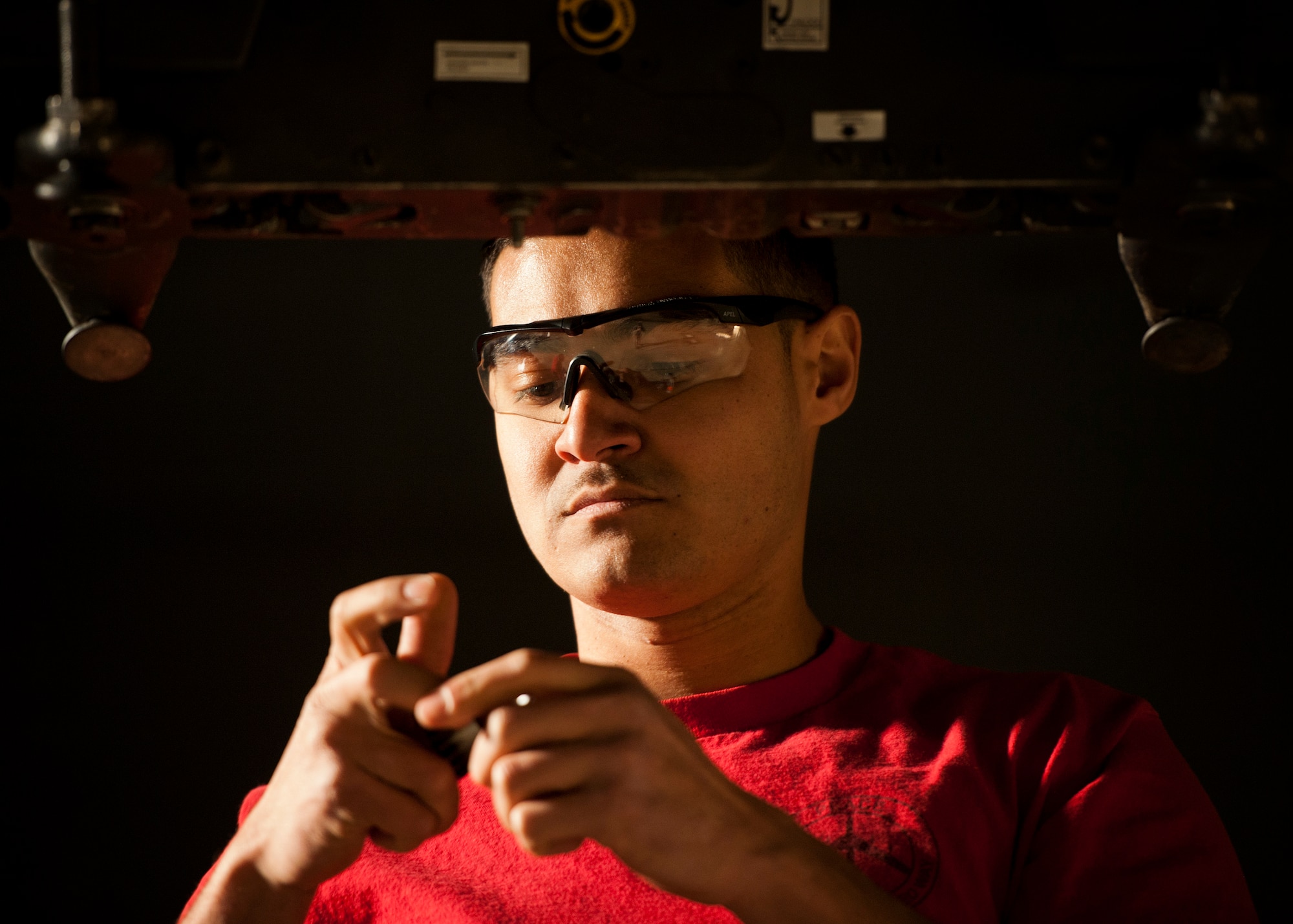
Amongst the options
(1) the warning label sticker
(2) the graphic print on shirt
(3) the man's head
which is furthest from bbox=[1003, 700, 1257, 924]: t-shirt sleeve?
(1) the warning label sticker

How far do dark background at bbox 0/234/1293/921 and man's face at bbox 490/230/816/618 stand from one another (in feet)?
3.07

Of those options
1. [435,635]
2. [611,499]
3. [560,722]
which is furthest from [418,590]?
[611,499]

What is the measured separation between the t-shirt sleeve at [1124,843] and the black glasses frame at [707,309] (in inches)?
18.3

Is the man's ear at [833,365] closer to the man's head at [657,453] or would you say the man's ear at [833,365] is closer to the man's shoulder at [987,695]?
the man's head at [657,453]

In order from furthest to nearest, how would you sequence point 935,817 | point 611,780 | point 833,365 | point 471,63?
1. point 833,365
2. point 935,817
3. point 611,780
4. point 471,63

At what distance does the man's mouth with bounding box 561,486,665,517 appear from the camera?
1132 mm

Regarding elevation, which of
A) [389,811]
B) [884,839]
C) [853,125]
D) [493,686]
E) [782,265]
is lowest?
[884,839]

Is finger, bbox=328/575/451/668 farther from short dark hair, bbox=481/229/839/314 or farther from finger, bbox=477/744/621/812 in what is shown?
short dark hair, bbox=481/229/839/314

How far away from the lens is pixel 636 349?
1.13m

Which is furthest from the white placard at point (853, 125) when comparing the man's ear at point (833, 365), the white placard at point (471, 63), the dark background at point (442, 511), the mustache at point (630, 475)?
the dark background at point (442, 511)

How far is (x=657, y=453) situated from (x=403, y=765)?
397 mm

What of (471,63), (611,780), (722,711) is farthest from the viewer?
(722,711)

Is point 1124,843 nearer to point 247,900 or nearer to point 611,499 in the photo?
point 611,499

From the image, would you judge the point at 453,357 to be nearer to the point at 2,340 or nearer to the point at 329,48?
the point at 2,340
